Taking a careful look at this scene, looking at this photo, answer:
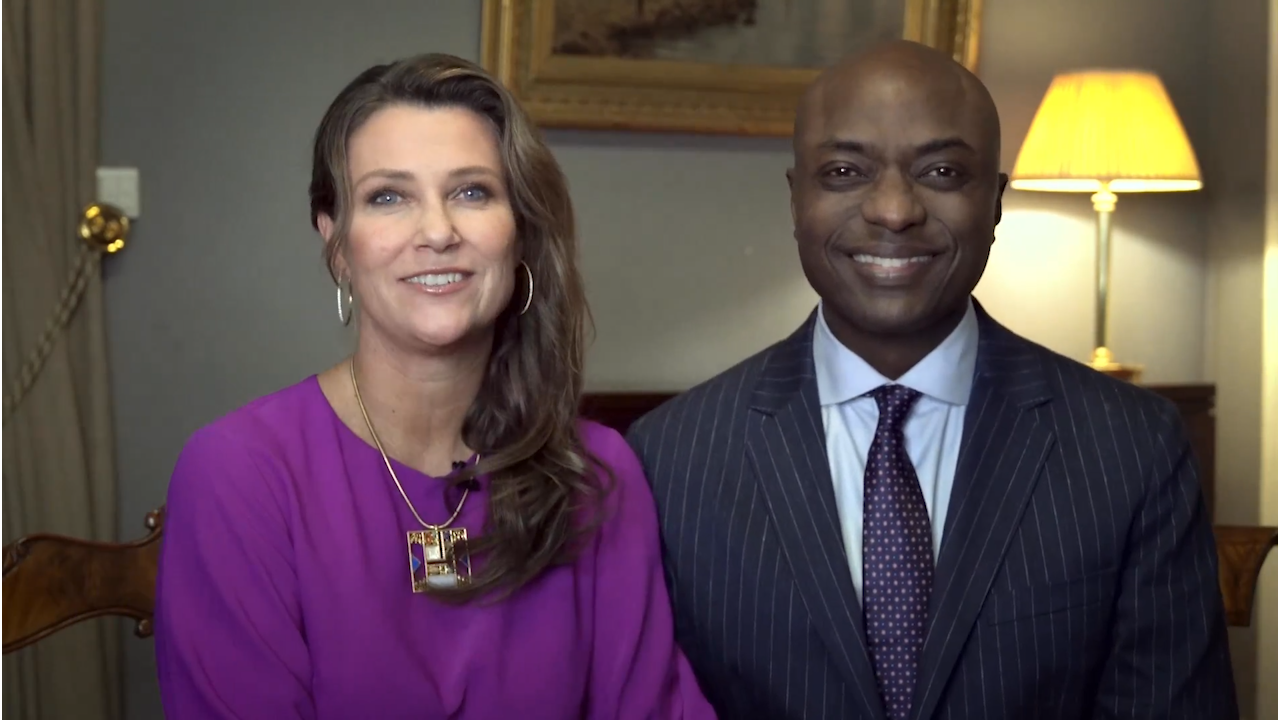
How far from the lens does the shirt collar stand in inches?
74.9

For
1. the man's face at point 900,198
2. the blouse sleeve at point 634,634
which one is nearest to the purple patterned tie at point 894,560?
the man's face at point 900,198

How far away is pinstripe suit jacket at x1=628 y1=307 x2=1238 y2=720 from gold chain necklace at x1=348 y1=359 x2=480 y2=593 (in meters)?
0.31

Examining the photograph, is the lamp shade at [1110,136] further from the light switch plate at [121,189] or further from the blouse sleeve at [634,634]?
the light switch plate at [121,189]

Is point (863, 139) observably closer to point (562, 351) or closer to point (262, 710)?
point (562, 351)

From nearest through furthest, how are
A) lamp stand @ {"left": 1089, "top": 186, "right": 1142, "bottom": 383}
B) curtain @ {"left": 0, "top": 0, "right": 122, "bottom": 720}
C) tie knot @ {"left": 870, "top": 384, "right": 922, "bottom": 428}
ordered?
tie knot @ {"left": 870, "top": 384, "right": 922, "bottom": 428}, curtain @ {"left": 0, "top": 0, "right": 122, "bottom": 720}, lamp stand @ {"left": 1089, "top": 186, "right": 1142, "bottom": 383}

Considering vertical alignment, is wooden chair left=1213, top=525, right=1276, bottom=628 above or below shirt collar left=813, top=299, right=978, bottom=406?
below

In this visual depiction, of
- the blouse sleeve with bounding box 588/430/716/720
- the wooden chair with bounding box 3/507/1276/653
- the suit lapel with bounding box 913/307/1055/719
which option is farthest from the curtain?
the suit lapel with bounding box 913/307/1055/719

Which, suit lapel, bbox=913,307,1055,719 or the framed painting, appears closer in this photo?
suit lapel, bbox=913,307,1055,719

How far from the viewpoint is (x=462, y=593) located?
1.75 m

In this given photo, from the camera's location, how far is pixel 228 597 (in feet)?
5.38

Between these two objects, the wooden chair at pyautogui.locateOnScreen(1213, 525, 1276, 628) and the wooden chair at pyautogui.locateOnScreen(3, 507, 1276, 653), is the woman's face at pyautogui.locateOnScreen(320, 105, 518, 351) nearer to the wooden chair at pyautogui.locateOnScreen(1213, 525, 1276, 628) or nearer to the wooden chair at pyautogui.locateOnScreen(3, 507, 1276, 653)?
the wooden chair at pyautogui.locateOnScreen(3, 507, 1276, 653)

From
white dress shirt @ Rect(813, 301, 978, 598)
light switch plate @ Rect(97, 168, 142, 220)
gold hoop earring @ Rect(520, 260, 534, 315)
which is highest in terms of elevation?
light switch plate @ Rect(97, 168, 142, 220)

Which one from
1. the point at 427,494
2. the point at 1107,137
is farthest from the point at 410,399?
the point at 1107,137

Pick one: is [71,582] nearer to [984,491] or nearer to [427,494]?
[427,494]
